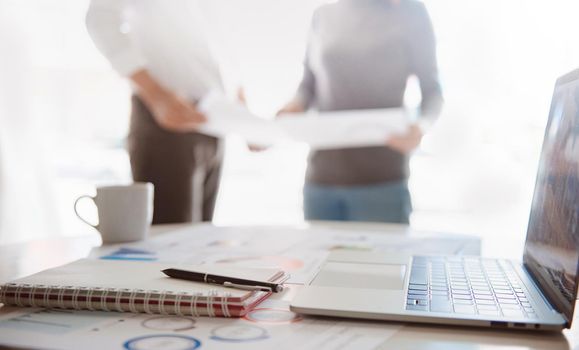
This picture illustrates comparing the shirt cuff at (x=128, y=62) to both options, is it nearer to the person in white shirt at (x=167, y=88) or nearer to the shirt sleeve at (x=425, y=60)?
the person in white shirt at (x=167, y=88)

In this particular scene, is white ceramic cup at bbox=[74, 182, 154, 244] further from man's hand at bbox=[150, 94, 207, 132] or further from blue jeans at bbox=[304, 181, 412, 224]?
blue jeans at bbox=[304, 181, 412, 224]

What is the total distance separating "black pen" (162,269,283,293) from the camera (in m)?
0.56

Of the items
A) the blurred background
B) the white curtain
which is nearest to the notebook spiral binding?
the blurred background

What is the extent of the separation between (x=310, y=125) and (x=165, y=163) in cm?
38

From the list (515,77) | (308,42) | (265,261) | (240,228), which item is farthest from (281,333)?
(515,77)

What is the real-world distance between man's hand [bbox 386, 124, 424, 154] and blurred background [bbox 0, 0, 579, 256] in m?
0.10

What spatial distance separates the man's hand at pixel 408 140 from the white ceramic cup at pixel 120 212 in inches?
27.2

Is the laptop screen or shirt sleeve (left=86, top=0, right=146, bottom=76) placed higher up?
shirt sleeve (left=86, top=0, right=146, bottom=76)

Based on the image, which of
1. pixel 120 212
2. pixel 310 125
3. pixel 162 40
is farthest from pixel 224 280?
pixel 162 40

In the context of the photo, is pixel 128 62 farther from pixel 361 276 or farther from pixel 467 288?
pixel 467 288

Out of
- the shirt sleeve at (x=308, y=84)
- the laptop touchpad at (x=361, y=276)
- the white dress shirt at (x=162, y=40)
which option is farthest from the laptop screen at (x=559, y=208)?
the white dress shirt at (x=162, y=40)

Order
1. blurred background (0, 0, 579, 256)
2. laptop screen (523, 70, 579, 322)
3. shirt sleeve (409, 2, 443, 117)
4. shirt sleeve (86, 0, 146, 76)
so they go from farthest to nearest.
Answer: blurred background (0, 0, 579, 256), shirt sleeve (409, 2, 443, 117), shirt sleeve (86, 0, 146, 76), laptop screen (523, 70, 579, 322)

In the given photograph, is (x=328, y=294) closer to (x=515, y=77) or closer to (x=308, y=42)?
(x=308, y=42)

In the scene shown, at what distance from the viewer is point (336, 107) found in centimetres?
144
